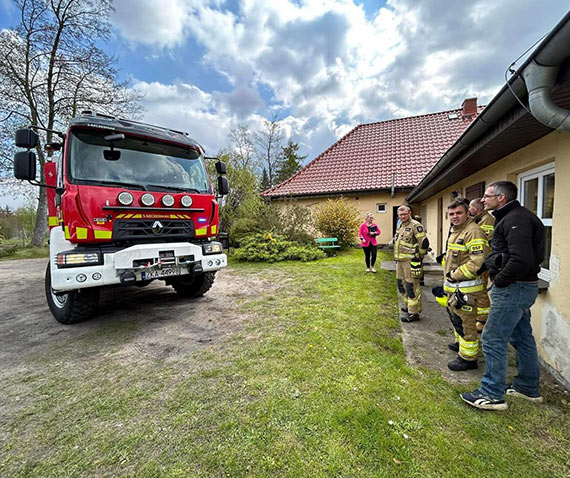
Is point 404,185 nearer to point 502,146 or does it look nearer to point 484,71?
point 484,71

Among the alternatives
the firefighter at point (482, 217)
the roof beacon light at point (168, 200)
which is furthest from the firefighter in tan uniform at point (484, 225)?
the roof beacon light at point (168, 200)

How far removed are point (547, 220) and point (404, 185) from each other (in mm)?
9845

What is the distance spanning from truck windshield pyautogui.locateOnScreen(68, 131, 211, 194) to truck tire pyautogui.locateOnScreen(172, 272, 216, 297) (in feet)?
5.79

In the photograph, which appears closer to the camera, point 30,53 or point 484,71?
point 484,71

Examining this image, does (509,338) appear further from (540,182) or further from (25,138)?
(25,138)

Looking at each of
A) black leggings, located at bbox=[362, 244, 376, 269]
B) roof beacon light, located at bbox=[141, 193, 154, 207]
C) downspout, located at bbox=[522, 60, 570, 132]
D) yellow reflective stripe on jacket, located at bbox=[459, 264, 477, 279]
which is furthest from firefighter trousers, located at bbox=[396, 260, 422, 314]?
roof beacon light, located at bbox=[141, 193, 154, 207]

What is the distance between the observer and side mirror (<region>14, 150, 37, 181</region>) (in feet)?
11.2

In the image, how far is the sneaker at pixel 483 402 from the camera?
2.04 metres

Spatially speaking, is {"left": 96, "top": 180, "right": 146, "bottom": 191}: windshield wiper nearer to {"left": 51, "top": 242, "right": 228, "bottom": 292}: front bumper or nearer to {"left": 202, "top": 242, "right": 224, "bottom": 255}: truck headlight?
{"left": 51, "top": 242, "right": 228, "bottom": 292}: front bumper

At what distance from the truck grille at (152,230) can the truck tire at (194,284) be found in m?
1.35

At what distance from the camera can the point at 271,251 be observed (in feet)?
33.7

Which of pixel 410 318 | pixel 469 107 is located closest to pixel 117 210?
pixel 410 318

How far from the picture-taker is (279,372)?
2646 millimetres

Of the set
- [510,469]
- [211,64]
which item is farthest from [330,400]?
[211,64]
